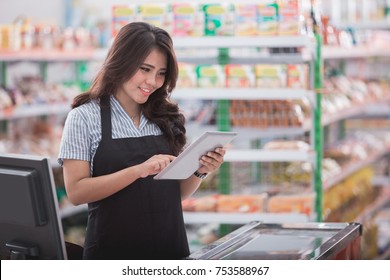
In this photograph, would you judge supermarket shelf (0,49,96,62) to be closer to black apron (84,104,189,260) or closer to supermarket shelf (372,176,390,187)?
supermarket shelf (372,176,390,187)

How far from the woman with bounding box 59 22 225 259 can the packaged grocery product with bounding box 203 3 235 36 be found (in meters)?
1.94

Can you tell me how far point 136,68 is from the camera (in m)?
2.87

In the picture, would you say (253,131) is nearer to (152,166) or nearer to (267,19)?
(267,19)

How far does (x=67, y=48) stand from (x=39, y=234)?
504cm

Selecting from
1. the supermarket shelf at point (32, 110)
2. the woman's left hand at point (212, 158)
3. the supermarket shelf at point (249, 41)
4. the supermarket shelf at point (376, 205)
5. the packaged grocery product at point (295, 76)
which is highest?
the supermarket shelf at point (249, 41)

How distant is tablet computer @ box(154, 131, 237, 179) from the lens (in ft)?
8.45

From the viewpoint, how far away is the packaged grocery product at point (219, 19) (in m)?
4.86

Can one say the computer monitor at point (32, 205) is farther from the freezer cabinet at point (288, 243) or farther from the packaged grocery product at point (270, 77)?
the packaged grocery product at point (270, 77)

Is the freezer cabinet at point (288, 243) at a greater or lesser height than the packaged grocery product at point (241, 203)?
greater

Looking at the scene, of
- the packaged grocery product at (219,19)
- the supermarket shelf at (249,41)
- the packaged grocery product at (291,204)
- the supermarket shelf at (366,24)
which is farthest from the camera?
the supermarket shelf at (366,24)

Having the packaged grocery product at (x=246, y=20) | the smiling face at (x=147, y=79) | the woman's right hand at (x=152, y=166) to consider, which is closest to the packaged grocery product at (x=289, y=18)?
the packaged grocery product at (x=246, y=20)

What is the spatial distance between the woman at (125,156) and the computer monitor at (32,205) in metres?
0.59

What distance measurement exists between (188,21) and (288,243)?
2283 mm

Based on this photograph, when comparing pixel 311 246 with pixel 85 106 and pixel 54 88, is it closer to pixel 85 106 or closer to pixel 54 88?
pixel 85 106
